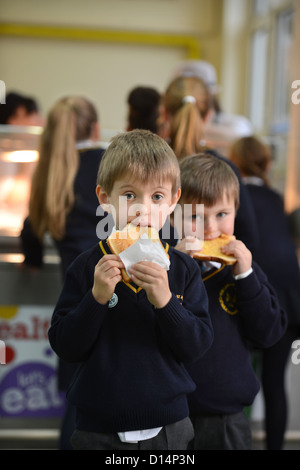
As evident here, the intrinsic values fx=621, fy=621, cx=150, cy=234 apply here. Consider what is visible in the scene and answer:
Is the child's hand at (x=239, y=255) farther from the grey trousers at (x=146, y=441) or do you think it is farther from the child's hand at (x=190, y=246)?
the grey trousers at (x=146, y=441)

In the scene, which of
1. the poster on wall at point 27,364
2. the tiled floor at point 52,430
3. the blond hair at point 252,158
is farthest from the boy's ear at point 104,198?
the tiled floor at point 52,430

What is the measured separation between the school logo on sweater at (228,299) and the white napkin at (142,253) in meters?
0.28

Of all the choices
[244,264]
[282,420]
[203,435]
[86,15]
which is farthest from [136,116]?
[86,15]

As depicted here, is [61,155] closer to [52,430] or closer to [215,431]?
[215,431]

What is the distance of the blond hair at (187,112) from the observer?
4.61 feet

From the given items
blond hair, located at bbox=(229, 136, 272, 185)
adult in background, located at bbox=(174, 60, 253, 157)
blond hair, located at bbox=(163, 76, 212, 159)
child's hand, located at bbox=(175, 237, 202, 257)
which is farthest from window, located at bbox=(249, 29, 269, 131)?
child's hand, located at bbox=(175, 237, 202, 257)

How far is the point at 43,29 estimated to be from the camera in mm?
8086

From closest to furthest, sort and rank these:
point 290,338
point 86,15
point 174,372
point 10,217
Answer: point 174,372, point 290,338, point 10,217, point 86,15

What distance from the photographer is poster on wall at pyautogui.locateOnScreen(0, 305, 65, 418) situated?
251 centimetres

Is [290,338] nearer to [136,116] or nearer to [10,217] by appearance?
[136,116]

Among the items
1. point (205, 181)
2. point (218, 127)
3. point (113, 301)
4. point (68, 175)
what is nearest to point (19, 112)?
point (218, 127)

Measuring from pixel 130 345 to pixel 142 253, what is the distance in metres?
0.19

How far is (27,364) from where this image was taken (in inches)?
99.9
